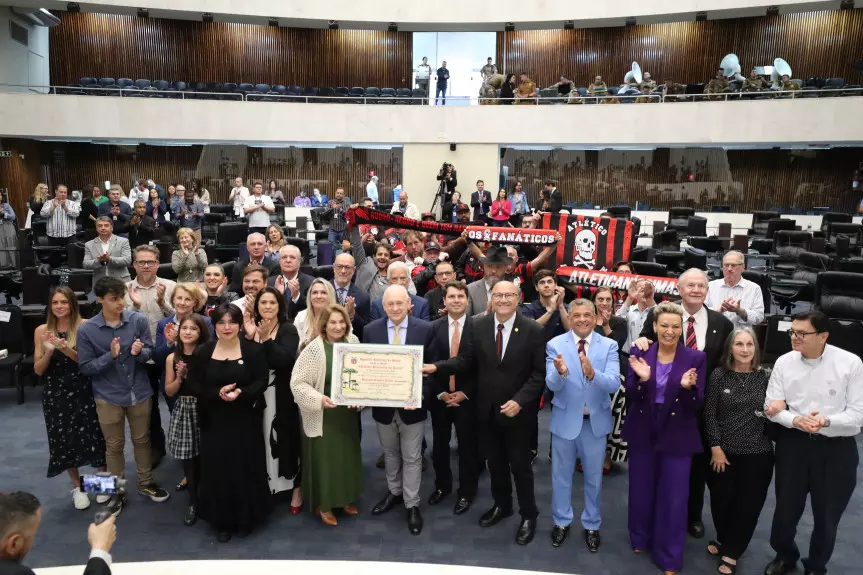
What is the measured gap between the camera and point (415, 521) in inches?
194

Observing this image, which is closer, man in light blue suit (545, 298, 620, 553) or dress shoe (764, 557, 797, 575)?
dress shoe (764, 557, 797, 575)

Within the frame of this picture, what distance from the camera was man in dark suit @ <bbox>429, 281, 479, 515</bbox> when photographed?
4930 millimetres

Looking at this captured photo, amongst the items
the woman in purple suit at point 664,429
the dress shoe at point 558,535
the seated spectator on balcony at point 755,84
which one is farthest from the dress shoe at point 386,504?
the seated spectator on balcony at point 755,84

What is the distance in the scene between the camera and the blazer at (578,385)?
14.9ft

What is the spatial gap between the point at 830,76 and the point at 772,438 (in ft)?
66.3

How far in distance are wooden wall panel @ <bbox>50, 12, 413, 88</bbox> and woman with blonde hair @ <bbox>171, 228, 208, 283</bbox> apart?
55.0 feet

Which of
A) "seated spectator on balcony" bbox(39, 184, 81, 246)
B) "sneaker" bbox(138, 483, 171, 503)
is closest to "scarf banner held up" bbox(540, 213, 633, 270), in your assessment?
"sneaker" bbox(138, 483, 171, 503)

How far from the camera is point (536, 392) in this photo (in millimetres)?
4652

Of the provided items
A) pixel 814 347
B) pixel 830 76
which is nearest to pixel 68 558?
pixel 814 347

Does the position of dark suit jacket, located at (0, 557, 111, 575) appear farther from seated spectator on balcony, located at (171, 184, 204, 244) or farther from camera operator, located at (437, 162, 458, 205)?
camera operator, located at (437, 162, 458, 205)

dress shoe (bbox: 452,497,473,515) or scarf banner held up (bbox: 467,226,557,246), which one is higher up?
scarf banner held up (bbox: 467,226,557,246)

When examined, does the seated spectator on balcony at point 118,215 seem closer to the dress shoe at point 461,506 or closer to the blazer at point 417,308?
the blazer at point 417,308

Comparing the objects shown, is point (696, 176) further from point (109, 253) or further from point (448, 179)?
point (109, 253)

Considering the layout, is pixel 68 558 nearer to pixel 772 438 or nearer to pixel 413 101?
pixel 772 438
